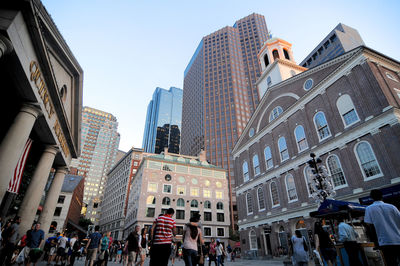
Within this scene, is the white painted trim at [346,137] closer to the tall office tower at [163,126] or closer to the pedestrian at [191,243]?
the pedestrian at [191,243]

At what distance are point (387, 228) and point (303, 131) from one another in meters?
18.1

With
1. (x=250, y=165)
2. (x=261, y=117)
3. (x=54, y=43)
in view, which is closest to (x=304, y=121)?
(x=261, y=117)

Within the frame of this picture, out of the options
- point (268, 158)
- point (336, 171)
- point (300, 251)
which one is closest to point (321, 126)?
point (336, 171)

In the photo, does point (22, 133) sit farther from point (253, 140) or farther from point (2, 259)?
point (253, 140)

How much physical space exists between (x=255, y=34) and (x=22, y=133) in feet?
419

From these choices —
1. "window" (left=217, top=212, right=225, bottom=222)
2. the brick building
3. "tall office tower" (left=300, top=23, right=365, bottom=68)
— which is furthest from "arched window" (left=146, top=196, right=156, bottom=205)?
"tall office tower" (left=300, top=23, right=365, bottom=68)

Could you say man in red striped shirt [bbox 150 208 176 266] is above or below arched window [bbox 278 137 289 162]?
below

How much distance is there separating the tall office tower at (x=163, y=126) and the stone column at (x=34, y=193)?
14660cm

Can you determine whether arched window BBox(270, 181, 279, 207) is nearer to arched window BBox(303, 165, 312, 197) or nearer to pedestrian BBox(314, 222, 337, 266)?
arched window BBox(303, 165, 312, 197)

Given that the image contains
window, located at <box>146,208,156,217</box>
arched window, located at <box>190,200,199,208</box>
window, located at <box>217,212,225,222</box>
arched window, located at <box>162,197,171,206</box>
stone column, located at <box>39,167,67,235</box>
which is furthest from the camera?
window, located at <box>217,212,225,222</box>

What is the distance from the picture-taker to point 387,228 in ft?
14.6

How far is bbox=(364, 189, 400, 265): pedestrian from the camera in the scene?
433 centimetres

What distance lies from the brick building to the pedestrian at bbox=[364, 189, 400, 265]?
11.5 meters

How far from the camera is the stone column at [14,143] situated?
7.63 meters
